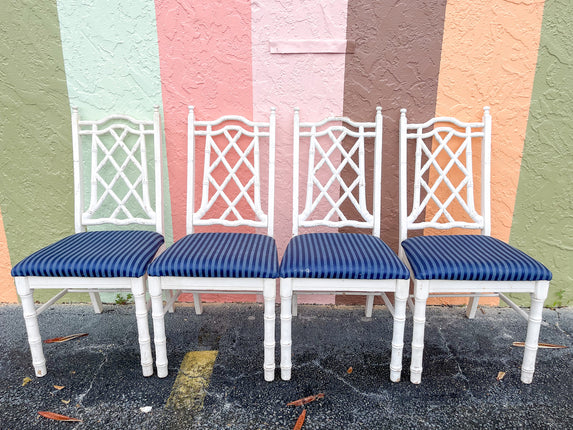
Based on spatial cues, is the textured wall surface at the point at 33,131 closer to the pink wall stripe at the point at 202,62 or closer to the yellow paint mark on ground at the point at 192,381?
the pink wall stripe at the point at 202,62

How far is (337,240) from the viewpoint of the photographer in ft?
5.76

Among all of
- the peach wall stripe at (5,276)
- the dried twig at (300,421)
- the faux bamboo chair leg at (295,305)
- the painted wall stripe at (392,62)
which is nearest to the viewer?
the dried twig at (300,421)

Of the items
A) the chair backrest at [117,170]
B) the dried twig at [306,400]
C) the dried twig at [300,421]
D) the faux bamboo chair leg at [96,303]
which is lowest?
the dried twig at [300,421]

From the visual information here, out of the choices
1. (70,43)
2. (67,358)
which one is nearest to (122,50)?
(70,43)

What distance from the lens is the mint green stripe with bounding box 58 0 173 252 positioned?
6.26 feet

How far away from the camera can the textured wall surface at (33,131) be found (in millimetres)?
1937

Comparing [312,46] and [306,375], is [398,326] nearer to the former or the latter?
[306,375]

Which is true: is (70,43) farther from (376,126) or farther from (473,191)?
(473,191)

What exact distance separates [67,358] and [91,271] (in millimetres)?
627

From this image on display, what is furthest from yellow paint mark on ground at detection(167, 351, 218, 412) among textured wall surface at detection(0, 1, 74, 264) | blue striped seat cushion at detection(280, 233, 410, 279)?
textured wall surface at detection(0, 1, 74, 264)

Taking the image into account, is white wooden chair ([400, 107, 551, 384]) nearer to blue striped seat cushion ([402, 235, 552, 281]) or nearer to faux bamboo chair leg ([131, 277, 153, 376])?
blue striped seat cushion ([402, 235, 552, 281])

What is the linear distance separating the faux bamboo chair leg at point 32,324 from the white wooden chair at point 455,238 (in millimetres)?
1751

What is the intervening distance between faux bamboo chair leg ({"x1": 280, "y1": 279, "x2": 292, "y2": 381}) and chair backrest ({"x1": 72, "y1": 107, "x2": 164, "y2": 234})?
0.85 metres

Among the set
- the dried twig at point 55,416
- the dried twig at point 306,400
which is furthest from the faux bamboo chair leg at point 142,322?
the dried twig at point 306,400
